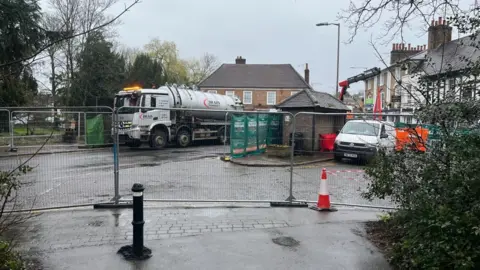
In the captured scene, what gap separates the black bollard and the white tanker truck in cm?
272

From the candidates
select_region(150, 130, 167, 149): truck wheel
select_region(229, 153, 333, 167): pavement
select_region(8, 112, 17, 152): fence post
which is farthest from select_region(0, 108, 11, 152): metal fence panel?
select_region(229, 153, 333, 167): pavement

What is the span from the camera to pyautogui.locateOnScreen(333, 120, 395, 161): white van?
224 inches

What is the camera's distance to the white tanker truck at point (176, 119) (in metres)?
11.6

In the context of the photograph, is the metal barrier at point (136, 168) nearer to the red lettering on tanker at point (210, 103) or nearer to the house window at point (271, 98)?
the red lettering on tanker at point (210, 103)

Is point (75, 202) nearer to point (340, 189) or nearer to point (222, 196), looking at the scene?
point (222, 196)

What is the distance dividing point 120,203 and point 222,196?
7.43 feet

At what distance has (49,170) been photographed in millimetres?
7578

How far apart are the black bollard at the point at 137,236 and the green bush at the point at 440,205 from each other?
3.12 meters

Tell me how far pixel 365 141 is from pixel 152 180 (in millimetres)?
5270

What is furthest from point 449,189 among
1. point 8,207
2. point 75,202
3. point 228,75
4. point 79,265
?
point 228,75

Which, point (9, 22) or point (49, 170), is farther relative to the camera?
point (49, 170)

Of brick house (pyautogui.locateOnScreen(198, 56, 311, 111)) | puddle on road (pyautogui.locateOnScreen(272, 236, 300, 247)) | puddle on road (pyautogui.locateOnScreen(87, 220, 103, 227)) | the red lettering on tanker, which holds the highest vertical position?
brick house (pyautogui.locateOnScreen(198, 56, 311, 111))

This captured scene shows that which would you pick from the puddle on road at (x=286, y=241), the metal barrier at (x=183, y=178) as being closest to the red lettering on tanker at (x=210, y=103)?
the metal barrier at (x=183, y=178)

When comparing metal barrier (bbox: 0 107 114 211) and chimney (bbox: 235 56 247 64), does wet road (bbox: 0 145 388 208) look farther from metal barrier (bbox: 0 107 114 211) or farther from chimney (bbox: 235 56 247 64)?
chimney (bbox: 235 56 247 64)
